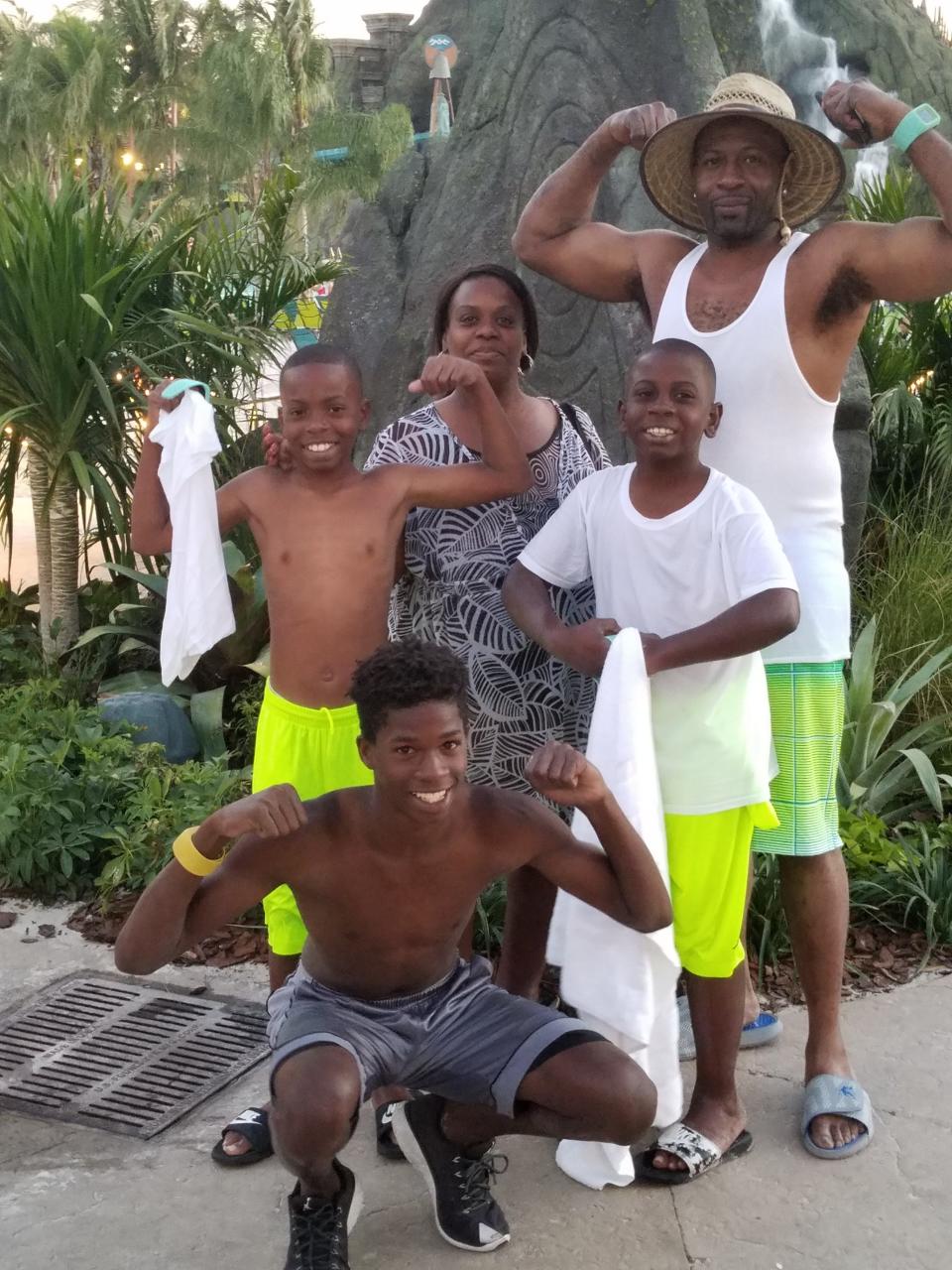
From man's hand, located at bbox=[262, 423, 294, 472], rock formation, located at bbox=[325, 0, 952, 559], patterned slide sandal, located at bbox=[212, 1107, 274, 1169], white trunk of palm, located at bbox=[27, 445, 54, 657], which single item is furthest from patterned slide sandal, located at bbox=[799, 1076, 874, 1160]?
white trunk of palm, located at bbox=[27, 445, 54, 657]

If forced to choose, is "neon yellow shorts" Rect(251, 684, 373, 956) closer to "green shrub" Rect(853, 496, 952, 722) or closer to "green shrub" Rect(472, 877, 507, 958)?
"green shrub" Rect(472, 877, 507, 958)

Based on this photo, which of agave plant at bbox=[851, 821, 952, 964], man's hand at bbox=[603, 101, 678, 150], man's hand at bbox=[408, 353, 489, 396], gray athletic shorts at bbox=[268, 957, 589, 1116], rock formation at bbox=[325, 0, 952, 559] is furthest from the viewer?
rock formation at bbox=[325, 0, 952, 559]

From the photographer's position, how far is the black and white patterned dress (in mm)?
3186

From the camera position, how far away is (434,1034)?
261 centimetres

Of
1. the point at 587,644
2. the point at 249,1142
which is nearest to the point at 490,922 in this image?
the point at 249,1142

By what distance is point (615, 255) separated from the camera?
10.8 feet

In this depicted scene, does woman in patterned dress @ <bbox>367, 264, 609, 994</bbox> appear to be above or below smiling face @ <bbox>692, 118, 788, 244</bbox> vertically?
below

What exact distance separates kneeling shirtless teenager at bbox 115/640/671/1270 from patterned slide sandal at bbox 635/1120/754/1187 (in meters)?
0.35

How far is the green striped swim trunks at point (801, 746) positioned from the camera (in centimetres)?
297

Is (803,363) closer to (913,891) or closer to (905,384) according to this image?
(913,891)

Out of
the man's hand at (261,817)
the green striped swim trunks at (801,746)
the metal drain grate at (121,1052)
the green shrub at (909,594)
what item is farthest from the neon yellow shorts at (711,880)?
the green shrub at (909,594)

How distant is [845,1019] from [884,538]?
126 inches

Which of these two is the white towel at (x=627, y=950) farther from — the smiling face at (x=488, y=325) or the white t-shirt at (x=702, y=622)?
the smiling face at (x=488, y=325)

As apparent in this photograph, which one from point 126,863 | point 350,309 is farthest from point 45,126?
point 126,863
